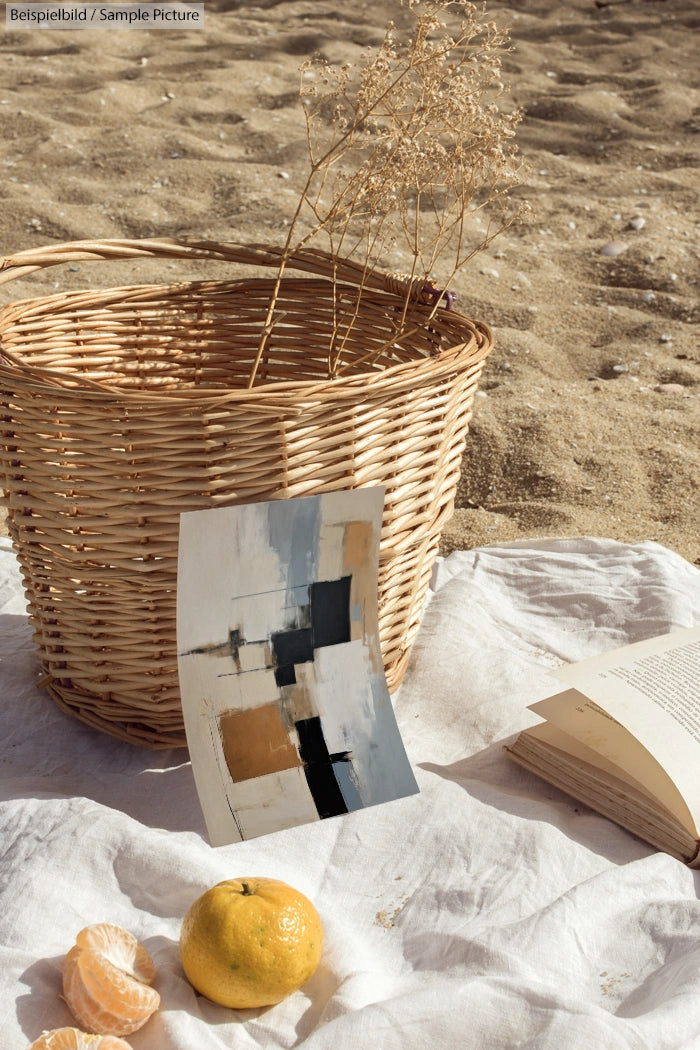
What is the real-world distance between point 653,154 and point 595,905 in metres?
2.98

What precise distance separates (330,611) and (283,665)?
7cm

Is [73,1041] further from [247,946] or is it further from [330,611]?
[330,611]

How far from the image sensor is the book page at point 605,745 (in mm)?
1003

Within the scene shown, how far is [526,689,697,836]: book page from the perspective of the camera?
1.00 meters

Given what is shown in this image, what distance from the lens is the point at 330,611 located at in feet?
3.51

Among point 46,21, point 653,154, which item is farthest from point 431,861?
point 46,21

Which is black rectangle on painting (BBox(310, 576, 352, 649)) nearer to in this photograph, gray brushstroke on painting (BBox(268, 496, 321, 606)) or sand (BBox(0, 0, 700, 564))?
gray brushstroke on painting (BBox(268, 496, 321, 606))

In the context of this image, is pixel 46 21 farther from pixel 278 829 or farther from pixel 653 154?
pixel 278 829

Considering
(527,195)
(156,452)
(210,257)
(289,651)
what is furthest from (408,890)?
(527,195)

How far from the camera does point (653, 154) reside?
336 cm
